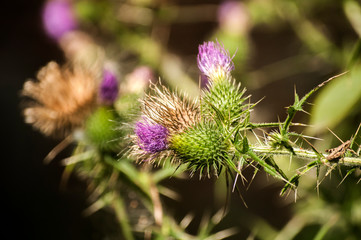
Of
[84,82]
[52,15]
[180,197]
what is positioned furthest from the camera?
[180,197]

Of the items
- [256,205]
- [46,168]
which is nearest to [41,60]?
[46,168]

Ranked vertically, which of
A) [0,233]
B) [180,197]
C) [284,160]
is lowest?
[0,233]

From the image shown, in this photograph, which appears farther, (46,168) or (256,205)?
(46,168)

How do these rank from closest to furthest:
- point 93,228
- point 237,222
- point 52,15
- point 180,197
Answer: point 93,228, point 237,222, point 52,15, point 180,197

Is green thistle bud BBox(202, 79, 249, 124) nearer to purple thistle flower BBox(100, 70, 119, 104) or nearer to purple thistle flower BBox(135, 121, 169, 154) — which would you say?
purple thistle flower BBox(135, 121, 169, 154)

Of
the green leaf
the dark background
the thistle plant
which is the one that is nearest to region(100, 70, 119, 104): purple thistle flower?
the thistle plant

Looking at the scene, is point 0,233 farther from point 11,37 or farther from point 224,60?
point 224,60

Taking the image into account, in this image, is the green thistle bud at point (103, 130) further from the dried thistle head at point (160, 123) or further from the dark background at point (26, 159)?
the dark background at point (26, 159)
